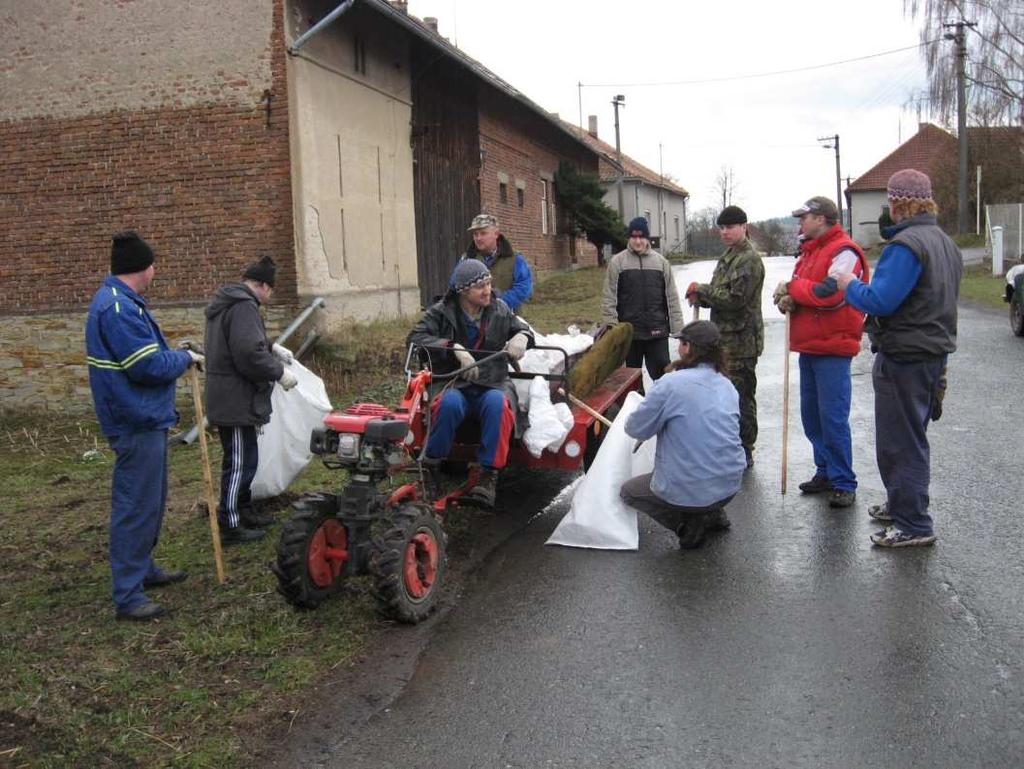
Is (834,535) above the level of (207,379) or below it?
below

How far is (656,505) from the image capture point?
5.79m

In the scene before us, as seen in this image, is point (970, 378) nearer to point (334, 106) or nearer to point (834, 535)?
point (834, 535)

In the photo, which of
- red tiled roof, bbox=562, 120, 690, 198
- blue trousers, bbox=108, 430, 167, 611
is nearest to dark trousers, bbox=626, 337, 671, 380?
blue trousers, bbox=108, 430, 167, 611

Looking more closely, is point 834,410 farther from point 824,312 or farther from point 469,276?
point 469,276

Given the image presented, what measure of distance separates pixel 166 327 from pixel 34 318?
2.04 meters

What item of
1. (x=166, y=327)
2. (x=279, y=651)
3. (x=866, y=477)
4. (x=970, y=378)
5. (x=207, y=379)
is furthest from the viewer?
(x=166, y=327)

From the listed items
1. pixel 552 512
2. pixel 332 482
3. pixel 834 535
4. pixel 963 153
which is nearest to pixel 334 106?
pixel 332 482

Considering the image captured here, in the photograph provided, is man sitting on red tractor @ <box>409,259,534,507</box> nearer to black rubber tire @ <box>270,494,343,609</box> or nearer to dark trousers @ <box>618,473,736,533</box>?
dark trousers @ <box>618,473,736,533</box>

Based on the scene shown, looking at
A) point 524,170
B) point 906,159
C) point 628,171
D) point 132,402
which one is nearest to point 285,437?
point 132,402

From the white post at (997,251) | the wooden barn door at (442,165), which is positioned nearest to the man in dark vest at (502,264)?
the wooden barn door at (442,165)

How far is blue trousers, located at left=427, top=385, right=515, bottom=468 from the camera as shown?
5.90m

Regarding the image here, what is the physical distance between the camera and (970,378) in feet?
37.9

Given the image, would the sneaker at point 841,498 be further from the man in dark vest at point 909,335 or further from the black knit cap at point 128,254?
the black knit cap at point 128,254

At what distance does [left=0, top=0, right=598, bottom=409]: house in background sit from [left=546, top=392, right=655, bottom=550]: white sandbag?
769cm
